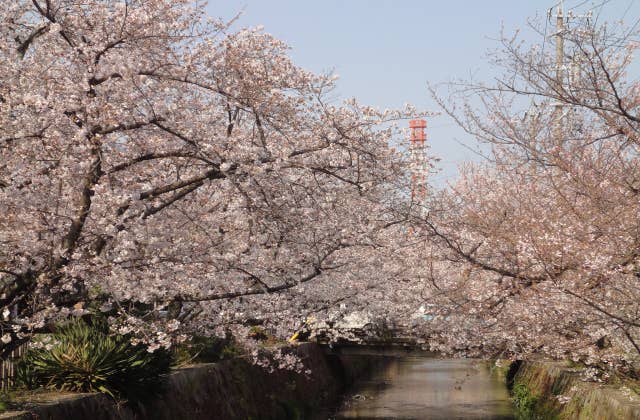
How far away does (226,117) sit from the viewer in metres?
12.6

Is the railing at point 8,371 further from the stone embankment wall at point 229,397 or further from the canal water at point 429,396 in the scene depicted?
the canal water at point 429,396

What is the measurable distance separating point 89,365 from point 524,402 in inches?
592

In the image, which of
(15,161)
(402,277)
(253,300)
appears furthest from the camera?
(402,277)

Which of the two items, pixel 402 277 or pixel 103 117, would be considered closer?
pixel 103 117

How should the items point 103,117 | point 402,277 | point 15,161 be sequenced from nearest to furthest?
point 103,117 → point 15,161 → point 402,277

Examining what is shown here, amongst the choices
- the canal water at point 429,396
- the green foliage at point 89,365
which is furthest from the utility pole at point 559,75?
the canal water at point 429,396

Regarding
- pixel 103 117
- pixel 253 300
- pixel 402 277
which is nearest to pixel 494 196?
pixel 402 277

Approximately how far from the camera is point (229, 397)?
17.9 meters

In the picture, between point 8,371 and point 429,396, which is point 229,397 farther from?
point 429,396

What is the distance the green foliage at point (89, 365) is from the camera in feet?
39.9

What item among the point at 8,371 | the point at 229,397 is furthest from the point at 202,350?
the point at 8,371

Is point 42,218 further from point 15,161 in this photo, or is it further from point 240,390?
point 240,390

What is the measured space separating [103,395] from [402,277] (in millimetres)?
12703

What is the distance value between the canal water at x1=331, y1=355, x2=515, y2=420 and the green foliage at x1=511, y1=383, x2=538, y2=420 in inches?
11.6
